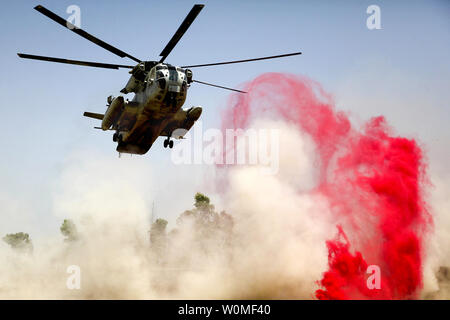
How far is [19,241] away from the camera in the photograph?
7394 centimetres

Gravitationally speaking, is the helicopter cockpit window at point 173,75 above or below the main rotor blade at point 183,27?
below

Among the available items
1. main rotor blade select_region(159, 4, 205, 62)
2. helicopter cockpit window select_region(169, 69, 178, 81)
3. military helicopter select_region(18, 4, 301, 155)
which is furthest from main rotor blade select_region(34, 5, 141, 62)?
helicopter cockpit window select_region(169, 69, 178, 81)

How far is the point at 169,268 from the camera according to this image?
42062 mm

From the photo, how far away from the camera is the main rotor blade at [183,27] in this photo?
14.5m

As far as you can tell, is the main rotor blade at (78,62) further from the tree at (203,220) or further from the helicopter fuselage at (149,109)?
the tree at (203,220)

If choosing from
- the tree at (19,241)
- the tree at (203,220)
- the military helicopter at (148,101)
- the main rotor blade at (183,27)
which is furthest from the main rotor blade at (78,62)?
the tree at (19,241)

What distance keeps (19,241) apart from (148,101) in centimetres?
6721

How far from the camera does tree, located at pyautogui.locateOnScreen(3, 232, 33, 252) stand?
241ft

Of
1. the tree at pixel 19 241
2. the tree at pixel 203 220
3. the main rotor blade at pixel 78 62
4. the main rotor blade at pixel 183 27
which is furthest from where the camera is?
the tree at pixel 19 241

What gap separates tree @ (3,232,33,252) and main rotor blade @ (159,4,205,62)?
224 feet

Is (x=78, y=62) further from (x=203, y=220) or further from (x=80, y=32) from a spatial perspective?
(x=203, y=220)

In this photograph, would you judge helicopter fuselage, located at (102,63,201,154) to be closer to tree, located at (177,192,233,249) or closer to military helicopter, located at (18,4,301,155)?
military helicopter, located at (18,4,301,155)

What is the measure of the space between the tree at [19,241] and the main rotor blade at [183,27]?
68146mm
